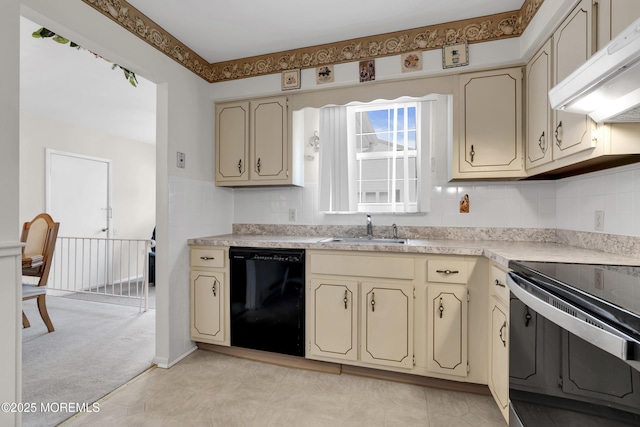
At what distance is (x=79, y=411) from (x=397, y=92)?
287cm

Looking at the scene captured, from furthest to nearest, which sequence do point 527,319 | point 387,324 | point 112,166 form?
point 112,166
point 387,324
point 527,319

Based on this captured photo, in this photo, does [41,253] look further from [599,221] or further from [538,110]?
[599,221]

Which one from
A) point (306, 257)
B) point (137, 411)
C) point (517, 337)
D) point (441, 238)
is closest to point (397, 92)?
point (441, 238)

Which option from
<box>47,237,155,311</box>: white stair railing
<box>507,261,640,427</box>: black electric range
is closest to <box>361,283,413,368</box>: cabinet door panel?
<box>507,261,640,427</box>: black electric range

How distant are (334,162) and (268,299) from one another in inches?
51.3

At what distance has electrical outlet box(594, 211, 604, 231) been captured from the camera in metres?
1.73

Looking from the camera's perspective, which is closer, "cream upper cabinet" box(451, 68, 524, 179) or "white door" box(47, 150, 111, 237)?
"cream upper cabinet" box(451, 68, 524, 179)

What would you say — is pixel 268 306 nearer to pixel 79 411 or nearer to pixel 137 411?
pixel 137 411

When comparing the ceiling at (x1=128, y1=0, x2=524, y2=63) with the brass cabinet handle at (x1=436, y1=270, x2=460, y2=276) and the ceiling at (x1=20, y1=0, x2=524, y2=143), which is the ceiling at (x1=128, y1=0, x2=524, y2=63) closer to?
the ceiling at (x1=20, y1=0, x2=524, y2=143)

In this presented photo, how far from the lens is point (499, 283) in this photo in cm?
166

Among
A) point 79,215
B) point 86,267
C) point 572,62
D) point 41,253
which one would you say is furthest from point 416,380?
point 79,215

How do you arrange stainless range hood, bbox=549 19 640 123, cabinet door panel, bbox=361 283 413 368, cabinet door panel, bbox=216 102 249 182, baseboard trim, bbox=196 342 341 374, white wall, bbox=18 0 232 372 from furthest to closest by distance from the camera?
cabinet door panel, bbox=216 102 249 182, baseboard trim, bbox=196 342 341 374, cabinet door panel, bbox=361 283 413 368, white wall, bbox=18 0 232 372, stainless range hood, bbox=549 19 640 123

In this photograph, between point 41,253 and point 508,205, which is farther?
point 41,253

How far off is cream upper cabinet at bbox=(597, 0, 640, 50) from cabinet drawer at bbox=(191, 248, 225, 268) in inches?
97.5
